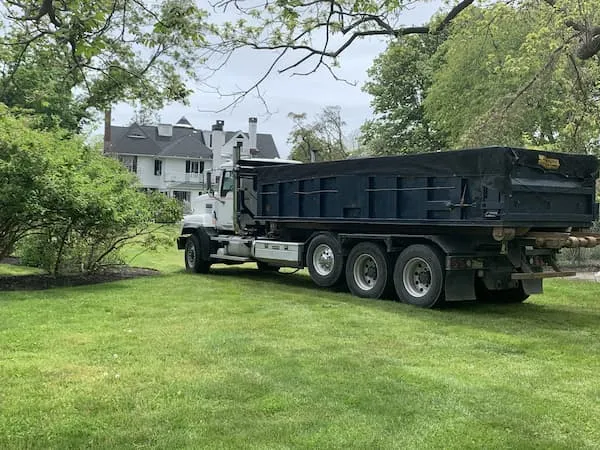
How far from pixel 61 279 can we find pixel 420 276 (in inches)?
314

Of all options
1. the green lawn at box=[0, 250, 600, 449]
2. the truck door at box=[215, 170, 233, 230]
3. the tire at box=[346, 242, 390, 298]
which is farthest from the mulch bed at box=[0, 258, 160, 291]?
the tire at box=[346, 242, 390, 298]

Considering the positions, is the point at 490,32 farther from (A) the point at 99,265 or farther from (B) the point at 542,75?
(A) the point at 99,265

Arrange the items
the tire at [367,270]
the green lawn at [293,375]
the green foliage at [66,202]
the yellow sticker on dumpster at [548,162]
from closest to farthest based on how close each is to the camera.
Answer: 1. the green lawn at [293,375]
2. the yellow sticker on dumpster at [548,162]
3. the tire at [367,270]
4. the green foliage at [66,202]

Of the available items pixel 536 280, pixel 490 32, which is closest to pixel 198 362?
pixel 536 280

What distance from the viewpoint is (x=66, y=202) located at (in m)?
12.8

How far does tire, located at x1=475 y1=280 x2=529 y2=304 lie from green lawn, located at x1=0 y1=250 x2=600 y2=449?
2.67ft

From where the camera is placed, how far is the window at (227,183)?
1633 centimetres

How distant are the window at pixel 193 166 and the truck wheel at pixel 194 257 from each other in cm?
4618

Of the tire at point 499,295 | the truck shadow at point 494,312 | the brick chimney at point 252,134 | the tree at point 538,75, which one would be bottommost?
the truck shadow at point 494,312

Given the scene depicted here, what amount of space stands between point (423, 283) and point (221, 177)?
7.19 metres

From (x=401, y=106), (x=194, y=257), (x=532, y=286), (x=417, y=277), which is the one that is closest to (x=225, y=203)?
(x=194, y=257)

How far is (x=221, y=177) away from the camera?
16.6 metres

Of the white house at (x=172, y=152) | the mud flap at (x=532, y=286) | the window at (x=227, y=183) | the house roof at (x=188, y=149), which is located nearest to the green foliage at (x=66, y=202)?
the window at (x=227, y=183)

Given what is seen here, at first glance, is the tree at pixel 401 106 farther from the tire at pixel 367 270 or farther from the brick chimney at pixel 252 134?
the tire at pixel 367 270
